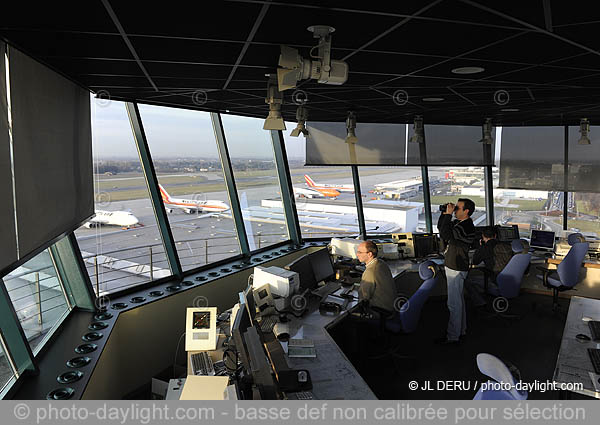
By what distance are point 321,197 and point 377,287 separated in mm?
3666

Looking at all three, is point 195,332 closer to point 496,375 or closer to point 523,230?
point 496,375

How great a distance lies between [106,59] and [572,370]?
4181 millimetres

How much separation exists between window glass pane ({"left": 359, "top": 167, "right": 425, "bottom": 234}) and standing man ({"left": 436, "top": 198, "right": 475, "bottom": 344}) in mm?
2750

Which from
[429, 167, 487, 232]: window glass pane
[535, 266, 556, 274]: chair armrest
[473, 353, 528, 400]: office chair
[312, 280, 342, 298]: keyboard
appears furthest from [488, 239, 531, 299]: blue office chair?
[473, 353, 528, 400]: office chair

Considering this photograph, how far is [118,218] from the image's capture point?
5547 millimetres

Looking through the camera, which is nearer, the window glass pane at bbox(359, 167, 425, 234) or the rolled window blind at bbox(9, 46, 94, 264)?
the rolled window blind at bbox(9, 46, 94, 264)

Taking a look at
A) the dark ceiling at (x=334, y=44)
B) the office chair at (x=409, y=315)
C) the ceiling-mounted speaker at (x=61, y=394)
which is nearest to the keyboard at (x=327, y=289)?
the office chair at (x=409, y=315)

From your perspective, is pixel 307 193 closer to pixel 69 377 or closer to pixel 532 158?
pixel 532 158

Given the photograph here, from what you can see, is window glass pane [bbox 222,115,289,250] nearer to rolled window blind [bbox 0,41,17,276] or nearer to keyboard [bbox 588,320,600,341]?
rolled window blind [bbox 0,41,17,276]

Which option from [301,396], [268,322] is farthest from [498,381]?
[268,322]

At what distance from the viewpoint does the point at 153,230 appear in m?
5.48

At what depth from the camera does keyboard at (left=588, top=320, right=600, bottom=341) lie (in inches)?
148

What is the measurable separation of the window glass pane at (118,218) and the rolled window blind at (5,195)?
233 centimetres

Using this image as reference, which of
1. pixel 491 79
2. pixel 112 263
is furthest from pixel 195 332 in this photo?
pixel 491 79
